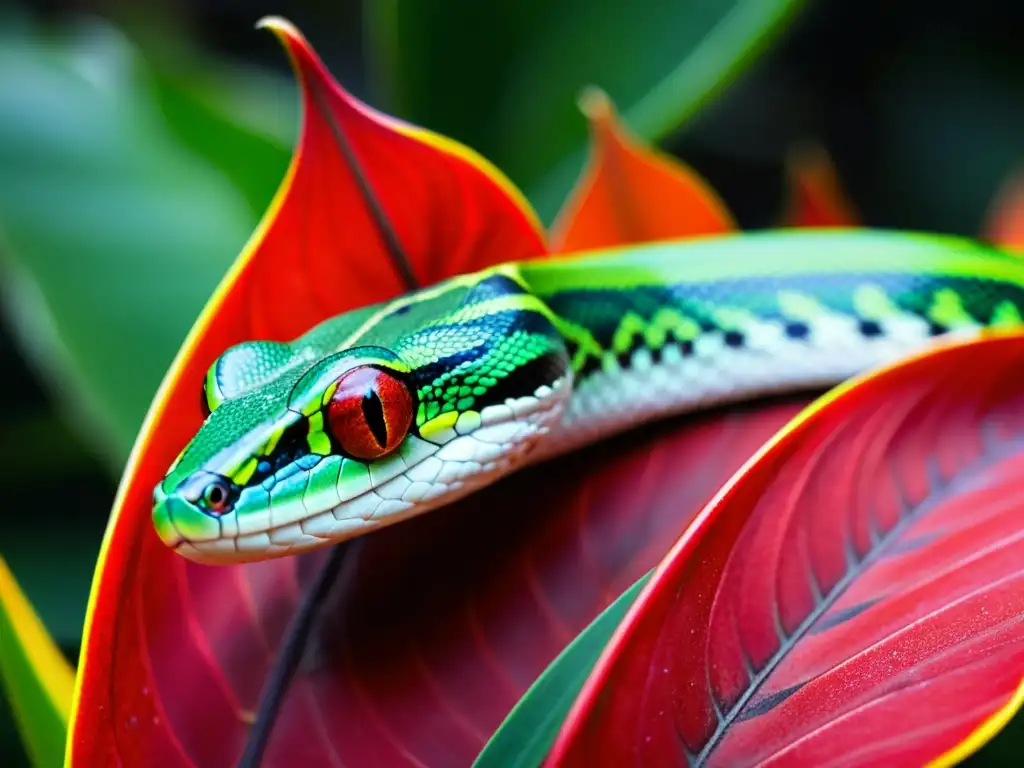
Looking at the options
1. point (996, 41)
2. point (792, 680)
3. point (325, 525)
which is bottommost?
point (996, 41)

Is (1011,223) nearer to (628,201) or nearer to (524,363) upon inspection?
(628,201)

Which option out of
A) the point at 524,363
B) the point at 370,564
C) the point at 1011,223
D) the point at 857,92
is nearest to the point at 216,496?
the point at 370,564

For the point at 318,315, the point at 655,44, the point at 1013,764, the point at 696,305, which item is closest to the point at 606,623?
the point at 318,315

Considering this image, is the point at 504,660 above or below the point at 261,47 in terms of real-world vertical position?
below

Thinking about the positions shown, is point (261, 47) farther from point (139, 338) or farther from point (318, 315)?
point (318, 315)

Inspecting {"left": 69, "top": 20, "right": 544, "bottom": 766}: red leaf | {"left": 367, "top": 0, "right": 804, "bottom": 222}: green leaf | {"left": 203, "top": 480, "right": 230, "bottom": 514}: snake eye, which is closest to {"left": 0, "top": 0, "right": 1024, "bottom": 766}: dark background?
{"left": 367, "top": 0, "right": 804, "bottom": 222}: green leaf

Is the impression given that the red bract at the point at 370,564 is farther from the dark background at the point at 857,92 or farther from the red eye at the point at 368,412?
the dark background at the point at 857,92

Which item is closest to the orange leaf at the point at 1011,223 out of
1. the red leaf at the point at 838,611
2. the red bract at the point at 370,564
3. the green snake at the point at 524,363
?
the green snake at the point at 524,363

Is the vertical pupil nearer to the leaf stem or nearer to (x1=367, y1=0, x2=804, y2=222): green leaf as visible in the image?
the leaf stem
